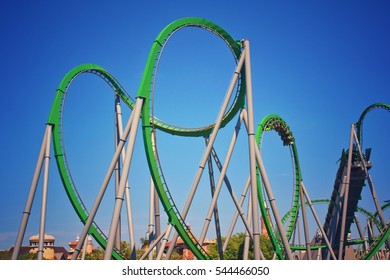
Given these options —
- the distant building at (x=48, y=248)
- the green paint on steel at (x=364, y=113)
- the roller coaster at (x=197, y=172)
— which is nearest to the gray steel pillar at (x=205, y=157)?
the roller coaster at (x=197, y=172)

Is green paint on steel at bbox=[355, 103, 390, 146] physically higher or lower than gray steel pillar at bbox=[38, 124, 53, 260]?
higher

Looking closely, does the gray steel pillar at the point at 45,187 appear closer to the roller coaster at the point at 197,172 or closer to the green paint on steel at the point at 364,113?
the roller coaster at the point at 197,172

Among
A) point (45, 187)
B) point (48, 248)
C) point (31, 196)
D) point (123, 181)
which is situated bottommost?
point (123, 181)

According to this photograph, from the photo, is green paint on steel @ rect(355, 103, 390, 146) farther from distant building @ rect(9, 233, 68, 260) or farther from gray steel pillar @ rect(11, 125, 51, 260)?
distant building @ rect(9, 233, 68, 260)

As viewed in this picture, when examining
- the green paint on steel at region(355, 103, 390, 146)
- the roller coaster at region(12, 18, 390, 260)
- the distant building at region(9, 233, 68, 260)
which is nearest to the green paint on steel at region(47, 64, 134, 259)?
the roller coaster at region(12, 18, 390, 260)

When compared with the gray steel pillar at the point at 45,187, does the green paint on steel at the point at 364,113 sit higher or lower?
higher

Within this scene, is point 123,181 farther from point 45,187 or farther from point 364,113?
point 364,113

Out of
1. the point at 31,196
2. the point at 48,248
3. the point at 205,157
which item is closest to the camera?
the point at 205,157

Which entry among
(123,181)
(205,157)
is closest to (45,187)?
(123,181)

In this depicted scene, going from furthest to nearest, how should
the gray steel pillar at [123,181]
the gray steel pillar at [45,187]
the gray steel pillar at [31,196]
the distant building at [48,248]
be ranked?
the distant building at [48,248] < the gray steel pillar at [45,187] < the gray steel pillar at [31,196] < the gray steel pillar at [123,181]
